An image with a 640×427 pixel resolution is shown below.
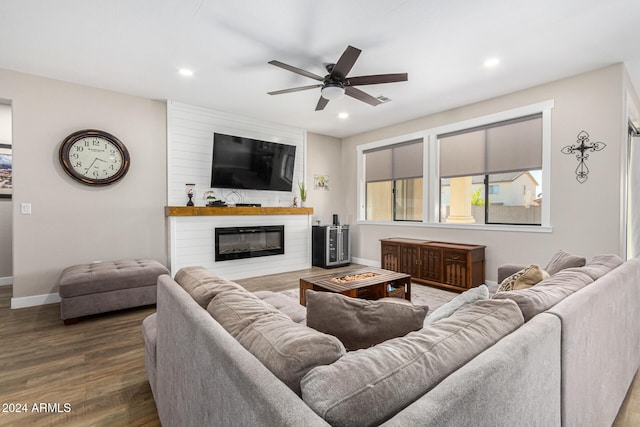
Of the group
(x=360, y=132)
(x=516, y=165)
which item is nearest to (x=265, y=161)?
(x=360, y=132)

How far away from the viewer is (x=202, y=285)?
4.69 ft

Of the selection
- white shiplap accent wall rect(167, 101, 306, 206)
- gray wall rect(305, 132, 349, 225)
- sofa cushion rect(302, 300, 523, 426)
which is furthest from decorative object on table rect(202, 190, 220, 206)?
sofa cushion rect(302, 300, 523, 426)

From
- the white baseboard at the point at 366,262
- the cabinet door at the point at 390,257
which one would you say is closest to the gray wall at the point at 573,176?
the cabinet door at the point at 390,257

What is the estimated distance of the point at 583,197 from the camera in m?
3.44

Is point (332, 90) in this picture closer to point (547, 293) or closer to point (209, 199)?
point (547, 293)

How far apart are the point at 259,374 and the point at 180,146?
4.45 metres

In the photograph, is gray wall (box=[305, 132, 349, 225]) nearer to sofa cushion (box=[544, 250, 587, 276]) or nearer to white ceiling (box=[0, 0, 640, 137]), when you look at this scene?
white ceiling (box=[0, 0, 640, 137])

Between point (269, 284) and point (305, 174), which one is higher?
point (305, 174)

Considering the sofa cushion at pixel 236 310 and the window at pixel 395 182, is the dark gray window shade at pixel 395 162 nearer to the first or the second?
the window at pixel 395 182

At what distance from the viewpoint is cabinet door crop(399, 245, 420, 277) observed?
15.2 ft

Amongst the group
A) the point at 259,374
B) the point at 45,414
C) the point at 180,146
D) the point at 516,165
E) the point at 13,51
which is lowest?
the point at 45,414

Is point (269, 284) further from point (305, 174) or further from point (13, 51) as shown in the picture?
point (13, 51)

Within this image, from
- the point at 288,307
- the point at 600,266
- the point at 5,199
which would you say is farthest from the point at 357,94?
the point at 5,199

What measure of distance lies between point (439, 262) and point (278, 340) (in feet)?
13.0
